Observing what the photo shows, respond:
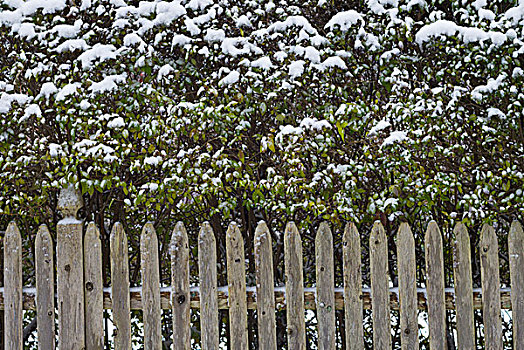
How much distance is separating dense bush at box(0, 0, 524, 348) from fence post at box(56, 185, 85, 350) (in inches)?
10.0

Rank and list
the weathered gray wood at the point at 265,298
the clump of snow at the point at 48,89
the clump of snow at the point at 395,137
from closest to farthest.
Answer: the clump of snow at the point at 395,137
the weathered gray wood at the point at 265,298
the clump of snow at the point at 48,89

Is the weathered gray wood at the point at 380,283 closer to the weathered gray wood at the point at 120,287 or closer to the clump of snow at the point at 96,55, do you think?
the weathered gray wood at the point at 120,287

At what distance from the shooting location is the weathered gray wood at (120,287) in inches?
129

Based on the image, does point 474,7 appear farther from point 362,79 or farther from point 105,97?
point 105,97

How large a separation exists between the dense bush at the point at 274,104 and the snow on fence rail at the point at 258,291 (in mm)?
211

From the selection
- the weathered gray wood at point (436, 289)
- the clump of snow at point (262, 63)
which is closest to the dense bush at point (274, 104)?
the clump of snow at point (262, 63)

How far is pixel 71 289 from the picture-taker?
3348mm

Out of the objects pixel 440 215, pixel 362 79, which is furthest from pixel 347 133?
pixel 440 215

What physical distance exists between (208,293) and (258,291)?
275 mm

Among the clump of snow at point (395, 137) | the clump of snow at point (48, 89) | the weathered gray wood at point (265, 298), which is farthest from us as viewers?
the clump of snow at point (48, 89)

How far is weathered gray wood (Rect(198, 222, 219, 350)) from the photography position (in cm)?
323

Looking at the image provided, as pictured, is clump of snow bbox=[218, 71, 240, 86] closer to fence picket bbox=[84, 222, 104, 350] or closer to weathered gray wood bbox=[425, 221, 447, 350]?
fence picket bbox=[84, 222, 104, 350]

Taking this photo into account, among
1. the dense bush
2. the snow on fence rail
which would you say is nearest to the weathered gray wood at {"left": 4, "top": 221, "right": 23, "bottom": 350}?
the snow on fence rail

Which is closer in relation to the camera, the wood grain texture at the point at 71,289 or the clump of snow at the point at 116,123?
the clump of snow at the point at 116,123
